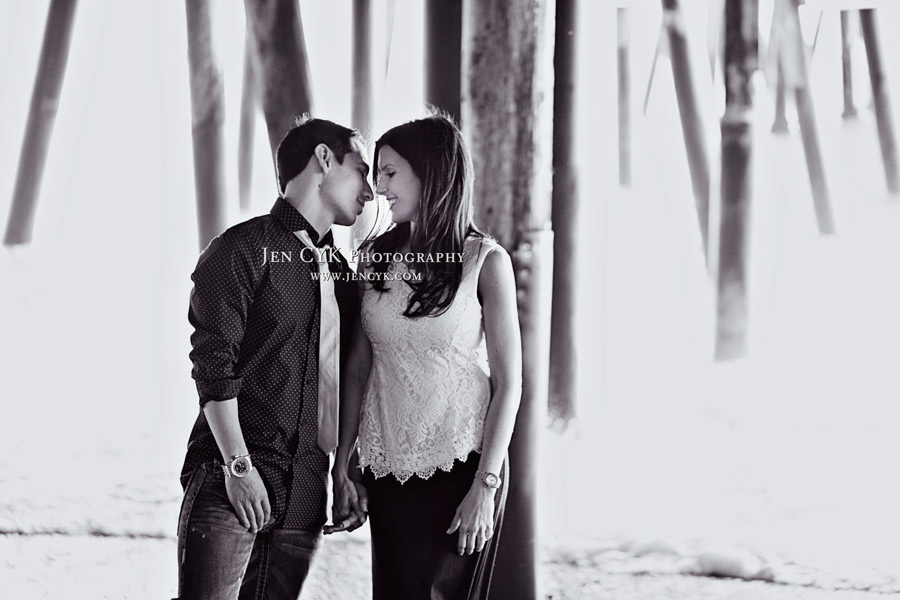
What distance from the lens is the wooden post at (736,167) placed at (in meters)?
2.68

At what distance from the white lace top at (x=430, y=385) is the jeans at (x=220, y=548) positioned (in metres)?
0.24

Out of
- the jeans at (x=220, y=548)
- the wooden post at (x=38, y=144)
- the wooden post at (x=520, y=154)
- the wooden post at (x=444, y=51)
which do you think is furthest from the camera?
the wooden post at (x=38, y=144)

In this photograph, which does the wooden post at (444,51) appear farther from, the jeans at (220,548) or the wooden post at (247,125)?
the jeans at (220,548)

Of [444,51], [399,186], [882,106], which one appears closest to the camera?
[399,186]

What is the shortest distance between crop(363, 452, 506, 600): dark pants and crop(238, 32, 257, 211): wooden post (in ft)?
5.31

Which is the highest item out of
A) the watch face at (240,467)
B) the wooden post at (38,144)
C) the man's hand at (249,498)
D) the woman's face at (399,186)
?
the wooden post at (38,144)

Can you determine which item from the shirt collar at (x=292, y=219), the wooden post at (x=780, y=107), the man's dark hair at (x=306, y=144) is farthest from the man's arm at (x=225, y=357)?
the wooden post at (x=780, y=107)

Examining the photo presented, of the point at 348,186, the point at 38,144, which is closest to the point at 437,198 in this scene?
the point at 348,186

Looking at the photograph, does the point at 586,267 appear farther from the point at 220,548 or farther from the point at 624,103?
the point at 220,548

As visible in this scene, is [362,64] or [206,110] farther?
[206,110]

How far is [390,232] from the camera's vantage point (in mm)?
1578

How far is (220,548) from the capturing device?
1.37 meters

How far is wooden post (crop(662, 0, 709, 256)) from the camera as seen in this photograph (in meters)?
2.72

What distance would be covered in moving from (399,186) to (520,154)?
2.03ft
